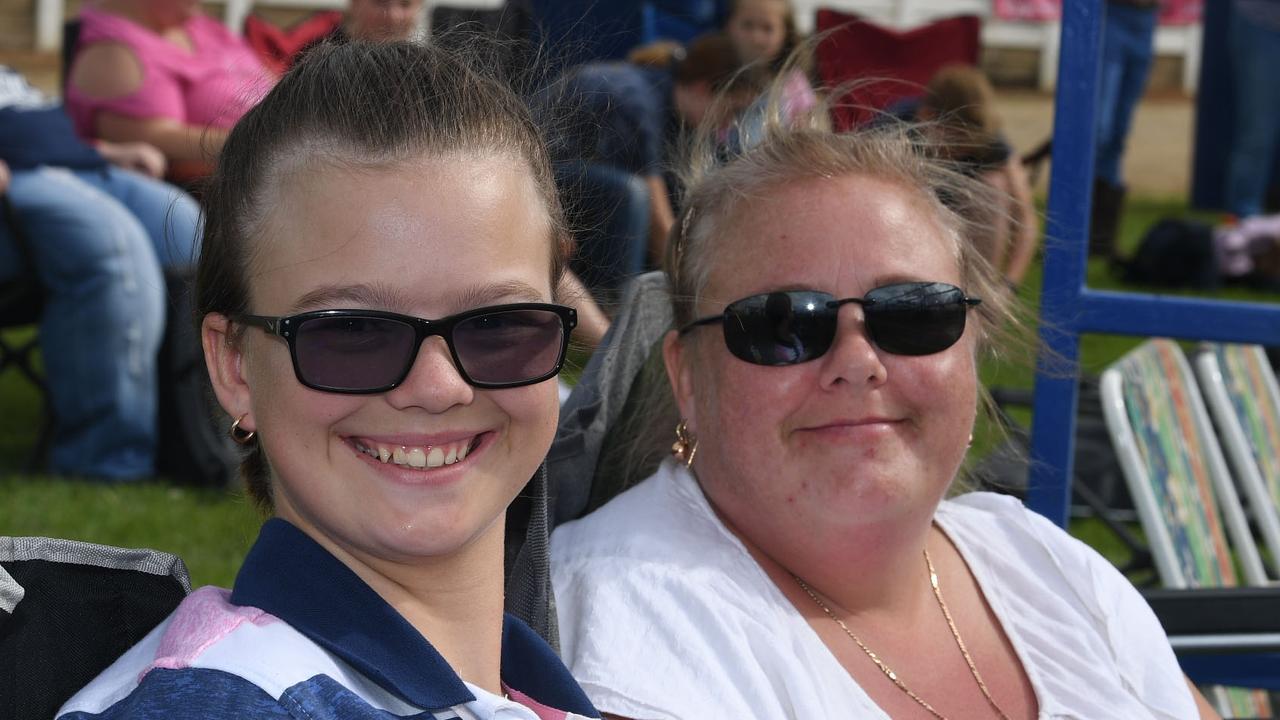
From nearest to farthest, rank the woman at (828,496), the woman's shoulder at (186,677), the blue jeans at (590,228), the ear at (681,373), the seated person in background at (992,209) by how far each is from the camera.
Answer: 1. the woman's shoulder at (186,677)
2. the blue jeans at (590,228)
3. the woman at (828,496)
4. the ear at (681,373)
5. the seated person in background at (992,209)

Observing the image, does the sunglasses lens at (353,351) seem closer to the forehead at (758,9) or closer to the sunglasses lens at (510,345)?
the sunglasses lens at (510,345)

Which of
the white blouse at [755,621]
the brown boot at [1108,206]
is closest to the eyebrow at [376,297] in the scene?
the white blouse at [755,621]

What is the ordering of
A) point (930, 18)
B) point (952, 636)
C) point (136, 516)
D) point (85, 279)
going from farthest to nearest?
point (930, 18), point (85, 279), point (136, 516), point (952, 636)

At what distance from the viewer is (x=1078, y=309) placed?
2.43m

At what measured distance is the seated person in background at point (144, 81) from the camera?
505 cm

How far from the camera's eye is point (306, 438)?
1356mm

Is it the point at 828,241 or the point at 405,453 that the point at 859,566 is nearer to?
the point at 828,241

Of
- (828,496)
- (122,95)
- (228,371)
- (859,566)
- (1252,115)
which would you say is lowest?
(1252,115)

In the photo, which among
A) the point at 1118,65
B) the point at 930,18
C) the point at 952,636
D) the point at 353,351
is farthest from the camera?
the point at 930,18

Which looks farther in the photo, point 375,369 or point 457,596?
point 457,596

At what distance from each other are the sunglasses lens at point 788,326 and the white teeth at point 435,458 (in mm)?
672

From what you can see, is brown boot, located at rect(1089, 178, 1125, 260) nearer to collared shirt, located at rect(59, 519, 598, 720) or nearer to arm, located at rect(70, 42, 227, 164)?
arm, located at rect(70, 42, 227, 164)

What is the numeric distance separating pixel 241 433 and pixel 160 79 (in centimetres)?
395

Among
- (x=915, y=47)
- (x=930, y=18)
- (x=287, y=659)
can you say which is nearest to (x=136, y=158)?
(x=287, y=659)
